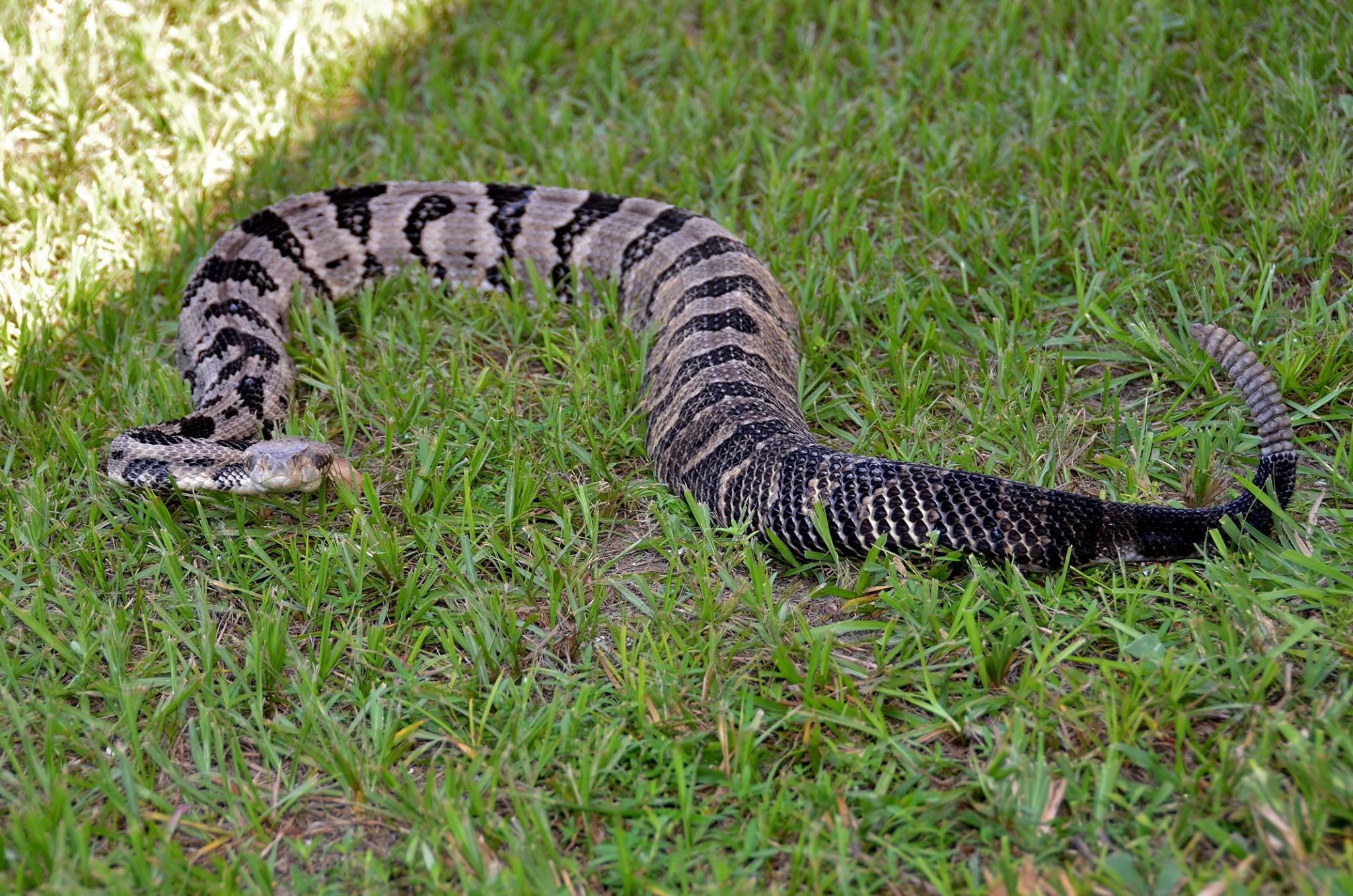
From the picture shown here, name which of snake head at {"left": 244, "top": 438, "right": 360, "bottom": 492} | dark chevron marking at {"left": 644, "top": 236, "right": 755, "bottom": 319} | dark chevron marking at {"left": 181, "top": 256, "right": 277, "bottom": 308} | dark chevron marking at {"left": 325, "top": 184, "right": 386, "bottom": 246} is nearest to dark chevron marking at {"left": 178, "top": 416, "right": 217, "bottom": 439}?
snake head at {"left": 244, "top": 438, "right": 360, "bottom": 492}

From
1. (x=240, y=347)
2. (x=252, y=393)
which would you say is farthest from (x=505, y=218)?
(x=252, y=393)

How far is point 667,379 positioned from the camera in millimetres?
3691

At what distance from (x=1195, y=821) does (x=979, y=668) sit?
0.57 meters

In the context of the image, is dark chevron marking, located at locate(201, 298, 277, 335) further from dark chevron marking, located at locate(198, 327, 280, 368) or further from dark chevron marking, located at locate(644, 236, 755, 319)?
dark chevron marking, located at locate(644, 236, 755, 319)

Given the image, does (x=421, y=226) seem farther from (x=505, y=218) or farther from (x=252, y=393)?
(x=252, y=393)

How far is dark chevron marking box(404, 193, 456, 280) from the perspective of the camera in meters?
4.64

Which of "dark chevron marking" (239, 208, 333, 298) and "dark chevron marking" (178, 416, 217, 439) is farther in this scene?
"dark chevron marking" (239, 208, 333, 298)

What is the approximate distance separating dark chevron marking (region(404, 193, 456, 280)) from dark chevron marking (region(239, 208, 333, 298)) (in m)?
0.41

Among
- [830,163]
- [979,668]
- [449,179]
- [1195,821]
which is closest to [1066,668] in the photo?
[979,668]

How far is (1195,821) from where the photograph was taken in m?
2.19

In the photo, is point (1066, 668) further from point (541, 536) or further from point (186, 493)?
point (186, 493)

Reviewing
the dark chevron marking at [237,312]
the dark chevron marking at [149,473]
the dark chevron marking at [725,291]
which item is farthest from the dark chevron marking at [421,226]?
the dark chevron marking at [149,473]

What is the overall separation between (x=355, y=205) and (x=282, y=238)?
335 mm

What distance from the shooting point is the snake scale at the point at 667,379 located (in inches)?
111
